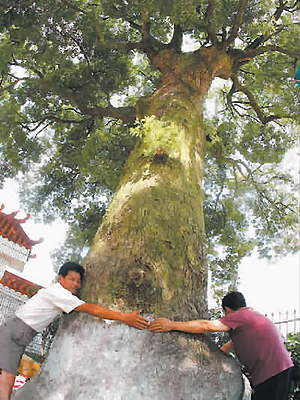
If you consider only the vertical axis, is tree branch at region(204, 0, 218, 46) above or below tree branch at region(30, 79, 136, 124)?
above

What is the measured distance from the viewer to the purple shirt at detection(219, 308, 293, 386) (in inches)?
108

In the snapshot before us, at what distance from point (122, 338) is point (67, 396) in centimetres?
Answer: 47

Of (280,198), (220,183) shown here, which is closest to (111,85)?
(220,183)

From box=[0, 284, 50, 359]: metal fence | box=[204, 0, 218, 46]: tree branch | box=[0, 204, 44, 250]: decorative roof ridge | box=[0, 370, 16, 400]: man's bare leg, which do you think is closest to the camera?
box=[0, 370, 16, 400]: man's bare leg

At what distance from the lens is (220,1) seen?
5875mm

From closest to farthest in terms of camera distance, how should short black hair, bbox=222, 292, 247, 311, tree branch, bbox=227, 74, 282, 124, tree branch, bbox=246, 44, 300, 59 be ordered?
short black hair, bbox=222, 292, 247, 311 → tree branch, bbox=246, 44, 300, 59 → tree branch, bbox=227, 74, 282, 124

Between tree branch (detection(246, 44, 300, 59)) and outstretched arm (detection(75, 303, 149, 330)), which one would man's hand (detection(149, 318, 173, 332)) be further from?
tree branch (detection(246, 44, 300, 59))

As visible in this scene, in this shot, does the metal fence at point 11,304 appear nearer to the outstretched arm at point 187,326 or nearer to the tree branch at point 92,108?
the tree branch at point 92,108

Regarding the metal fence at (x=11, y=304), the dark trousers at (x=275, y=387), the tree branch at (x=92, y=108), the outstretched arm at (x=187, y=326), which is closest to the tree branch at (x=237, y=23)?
the tree branch at (x=92, y=108)

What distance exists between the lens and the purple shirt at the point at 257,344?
108 inches

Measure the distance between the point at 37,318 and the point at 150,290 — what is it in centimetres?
81

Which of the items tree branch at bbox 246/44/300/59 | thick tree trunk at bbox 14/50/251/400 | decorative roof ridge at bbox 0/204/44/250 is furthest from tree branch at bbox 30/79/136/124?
decorative roof ridge at bbox 0/204/44/250

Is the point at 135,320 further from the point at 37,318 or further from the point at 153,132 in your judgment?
the point at 153,132

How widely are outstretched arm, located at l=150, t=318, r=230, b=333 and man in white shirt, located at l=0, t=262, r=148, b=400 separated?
81mm
